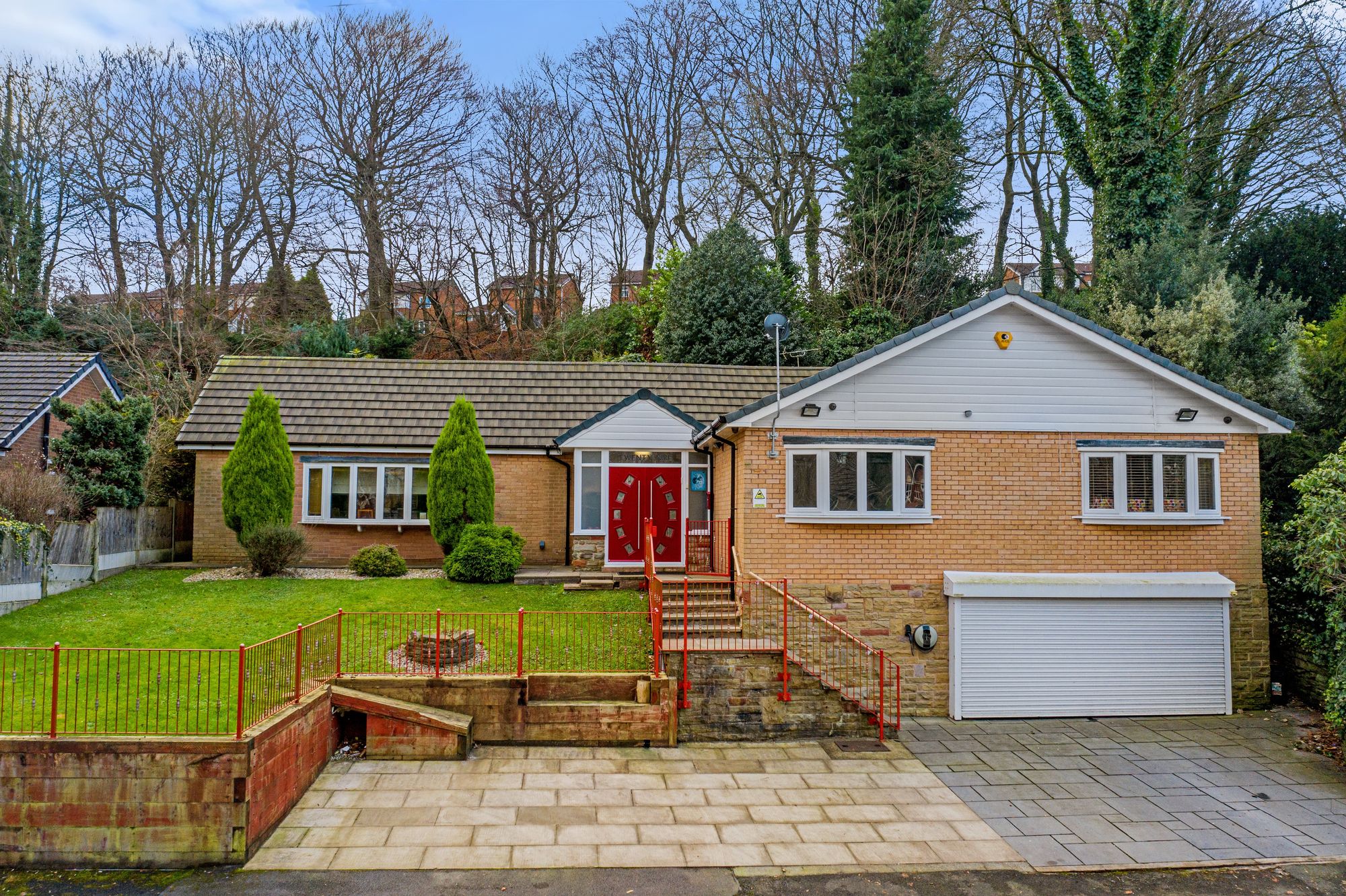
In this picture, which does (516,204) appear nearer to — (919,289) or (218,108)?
(218,108)

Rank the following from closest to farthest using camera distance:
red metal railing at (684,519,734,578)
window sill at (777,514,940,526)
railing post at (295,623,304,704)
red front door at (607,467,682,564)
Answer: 1. railing post at (295,623,304,704)
2. window sill at (777,514,940,526)
3. red metal railing at (684,519,734,578)
4. red front door at (607,467,682,564)

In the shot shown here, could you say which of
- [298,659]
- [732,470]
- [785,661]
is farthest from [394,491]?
[785,661]

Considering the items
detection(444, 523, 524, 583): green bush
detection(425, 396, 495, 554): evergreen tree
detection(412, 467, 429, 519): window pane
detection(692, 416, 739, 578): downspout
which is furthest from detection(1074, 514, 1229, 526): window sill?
detection(412, 467, 429, 519): window pane

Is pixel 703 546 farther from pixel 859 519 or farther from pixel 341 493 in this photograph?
pixel 341 493

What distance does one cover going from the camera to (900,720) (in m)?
12.3

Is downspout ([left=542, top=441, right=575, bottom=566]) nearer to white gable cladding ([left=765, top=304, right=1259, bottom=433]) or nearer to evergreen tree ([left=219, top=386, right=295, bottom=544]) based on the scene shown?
evergreen tree ([left=219, top=386, right=295, bottom=544])

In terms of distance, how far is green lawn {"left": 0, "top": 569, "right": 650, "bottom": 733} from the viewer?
8.82 m

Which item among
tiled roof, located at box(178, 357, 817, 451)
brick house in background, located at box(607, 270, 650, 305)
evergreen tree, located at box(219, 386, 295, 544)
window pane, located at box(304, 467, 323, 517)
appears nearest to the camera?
evergreen tree, located at box(219, 386, 295, 544)

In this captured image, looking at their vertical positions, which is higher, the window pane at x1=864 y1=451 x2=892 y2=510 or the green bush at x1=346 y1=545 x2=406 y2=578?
the window pane at x1=864 y1=451 x2=892 y2=510

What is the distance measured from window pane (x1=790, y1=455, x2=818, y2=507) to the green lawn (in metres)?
3.15

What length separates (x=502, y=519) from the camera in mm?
19094

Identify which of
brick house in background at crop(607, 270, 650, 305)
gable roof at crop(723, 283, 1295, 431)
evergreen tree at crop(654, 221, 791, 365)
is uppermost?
brick house in background at crop(607, 270, 650, 305)

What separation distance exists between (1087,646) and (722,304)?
15729 millimetres

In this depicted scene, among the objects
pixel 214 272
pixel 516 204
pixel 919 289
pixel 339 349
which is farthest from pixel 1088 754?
pixel 214 272
